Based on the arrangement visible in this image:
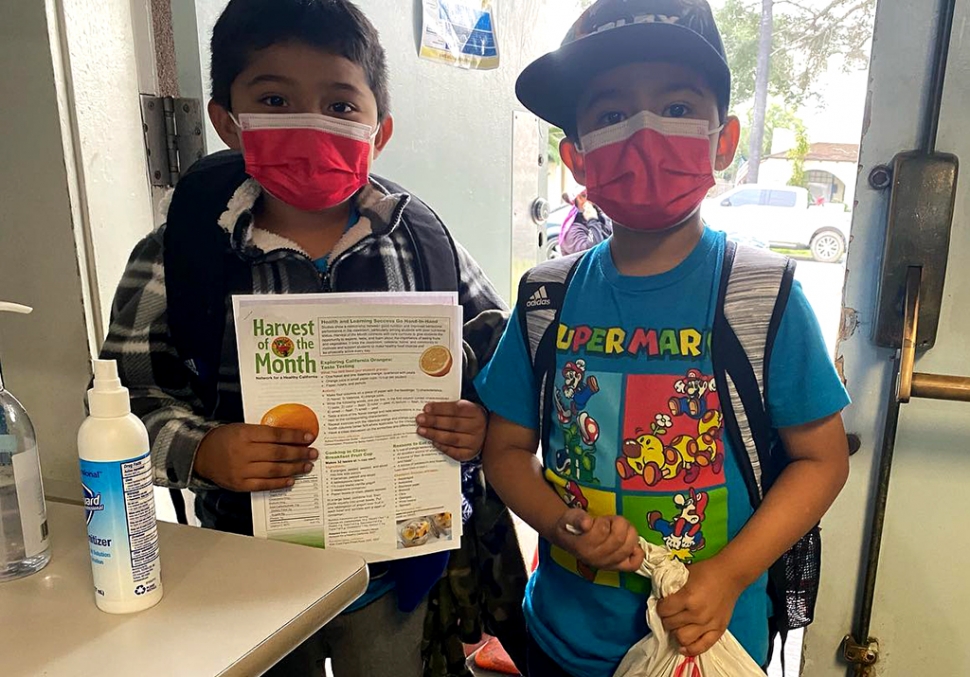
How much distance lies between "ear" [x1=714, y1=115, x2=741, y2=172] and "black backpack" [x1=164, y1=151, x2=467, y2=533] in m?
0.39

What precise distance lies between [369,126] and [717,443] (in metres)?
0.58

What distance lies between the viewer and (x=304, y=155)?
35.4 inches

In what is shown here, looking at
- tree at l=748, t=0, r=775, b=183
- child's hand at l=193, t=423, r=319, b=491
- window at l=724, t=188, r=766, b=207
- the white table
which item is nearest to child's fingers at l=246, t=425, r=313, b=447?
child's hand at l=193, t=423, r=319, b=491

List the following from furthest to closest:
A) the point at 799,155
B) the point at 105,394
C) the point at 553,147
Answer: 1. the point at 553,147
2. the point at 799,155
3. the point at 105,394

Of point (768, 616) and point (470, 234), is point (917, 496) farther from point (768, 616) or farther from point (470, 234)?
point (470, 234)

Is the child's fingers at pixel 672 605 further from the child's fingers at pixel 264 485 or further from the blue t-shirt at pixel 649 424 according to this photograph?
the child's fingers at pixel 264 485

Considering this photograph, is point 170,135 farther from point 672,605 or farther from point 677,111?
point 672,605

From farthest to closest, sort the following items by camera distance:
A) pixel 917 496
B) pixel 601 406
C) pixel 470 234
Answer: pixel 470 234 < pixel 917 496 < pixel 601 406

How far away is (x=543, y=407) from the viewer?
0.92 meters

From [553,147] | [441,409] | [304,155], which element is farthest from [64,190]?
[553,147]

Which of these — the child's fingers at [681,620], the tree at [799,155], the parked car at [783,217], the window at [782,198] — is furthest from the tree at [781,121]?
the child's fingers at [681,620]

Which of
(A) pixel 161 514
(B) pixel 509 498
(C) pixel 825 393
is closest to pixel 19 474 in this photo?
(A) pixel 161 514

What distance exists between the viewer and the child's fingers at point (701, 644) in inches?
31.4

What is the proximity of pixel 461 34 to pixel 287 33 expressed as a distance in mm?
750
